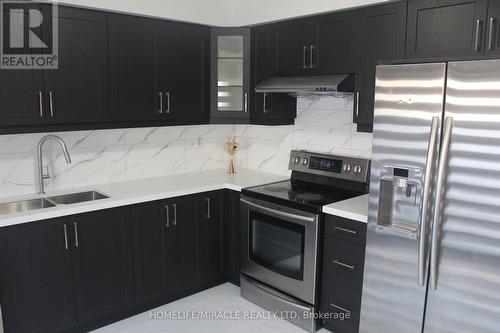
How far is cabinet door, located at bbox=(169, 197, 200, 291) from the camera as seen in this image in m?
3.36

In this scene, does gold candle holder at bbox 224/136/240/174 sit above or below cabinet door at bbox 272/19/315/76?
below

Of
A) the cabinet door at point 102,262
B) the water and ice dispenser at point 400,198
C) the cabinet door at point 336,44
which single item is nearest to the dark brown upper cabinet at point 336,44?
the cabinet door at point 336,44

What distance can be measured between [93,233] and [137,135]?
102 cm

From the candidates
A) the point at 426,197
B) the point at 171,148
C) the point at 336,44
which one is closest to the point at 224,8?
the point at 336,44

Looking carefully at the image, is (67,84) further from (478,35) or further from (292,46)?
(478,35)

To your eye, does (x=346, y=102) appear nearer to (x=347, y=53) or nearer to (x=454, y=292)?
(x=347, y=53)

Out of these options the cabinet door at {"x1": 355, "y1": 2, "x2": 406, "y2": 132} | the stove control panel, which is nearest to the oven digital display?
the stove control panel

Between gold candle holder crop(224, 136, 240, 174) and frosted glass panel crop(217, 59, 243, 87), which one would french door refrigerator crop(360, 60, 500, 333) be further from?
gold candle holder crop(224, 136, 240, 174)

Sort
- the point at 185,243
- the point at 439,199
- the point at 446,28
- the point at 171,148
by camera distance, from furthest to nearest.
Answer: the point at 171,148 < the point at 185,243 < the point at 446,28 < the point at 439,199

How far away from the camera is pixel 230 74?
3695mm

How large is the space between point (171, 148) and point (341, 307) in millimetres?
1983

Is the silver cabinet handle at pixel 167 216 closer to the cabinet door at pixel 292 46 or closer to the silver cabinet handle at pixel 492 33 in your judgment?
the cabinet door at pixel 292 46

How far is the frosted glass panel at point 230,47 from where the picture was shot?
3652 mm

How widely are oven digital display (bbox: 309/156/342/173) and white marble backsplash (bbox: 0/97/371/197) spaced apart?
0.10 m
